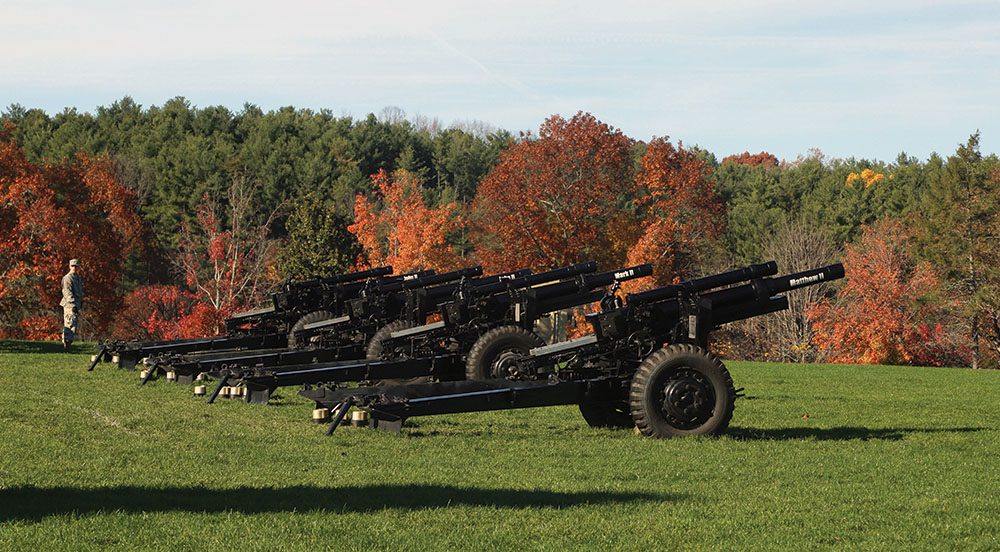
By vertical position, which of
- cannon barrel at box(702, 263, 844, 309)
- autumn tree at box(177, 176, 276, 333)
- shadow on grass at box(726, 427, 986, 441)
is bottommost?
shadow on grass at box(726, 427, 986, 441)

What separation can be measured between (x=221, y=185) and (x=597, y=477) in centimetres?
6459

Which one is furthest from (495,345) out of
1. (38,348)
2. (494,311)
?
(38,348)

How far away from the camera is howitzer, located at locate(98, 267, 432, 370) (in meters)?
22.4

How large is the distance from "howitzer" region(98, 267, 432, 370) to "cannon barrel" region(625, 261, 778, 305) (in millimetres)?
9844

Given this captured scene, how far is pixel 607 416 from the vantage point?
15031 millimetres

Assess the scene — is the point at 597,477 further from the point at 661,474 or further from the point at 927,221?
the point at 927,221

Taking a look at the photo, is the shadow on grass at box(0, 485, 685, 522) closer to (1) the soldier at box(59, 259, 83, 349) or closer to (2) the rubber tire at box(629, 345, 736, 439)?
(2) the rubber tire at box(629, 345, 736, 439)

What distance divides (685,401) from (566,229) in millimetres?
39537

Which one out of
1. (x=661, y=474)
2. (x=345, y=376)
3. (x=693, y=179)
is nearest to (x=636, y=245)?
(x=693, y=179)

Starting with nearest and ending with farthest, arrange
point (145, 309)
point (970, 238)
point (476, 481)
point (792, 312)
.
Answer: point (476, 481) → point (970, 238) → point (792, 312) → point (145, 309)

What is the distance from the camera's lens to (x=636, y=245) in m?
52.7

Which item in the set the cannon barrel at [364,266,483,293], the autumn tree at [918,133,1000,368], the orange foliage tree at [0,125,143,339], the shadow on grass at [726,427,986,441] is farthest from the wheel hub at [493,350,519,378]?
the autumn tree at [918,133,1000,368]

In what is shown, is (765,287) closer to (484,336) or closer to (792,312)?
(484,336)

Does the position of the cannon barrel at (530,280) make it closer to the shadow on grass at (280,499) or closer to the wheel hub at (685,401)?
the wheel hub at (685,401)
